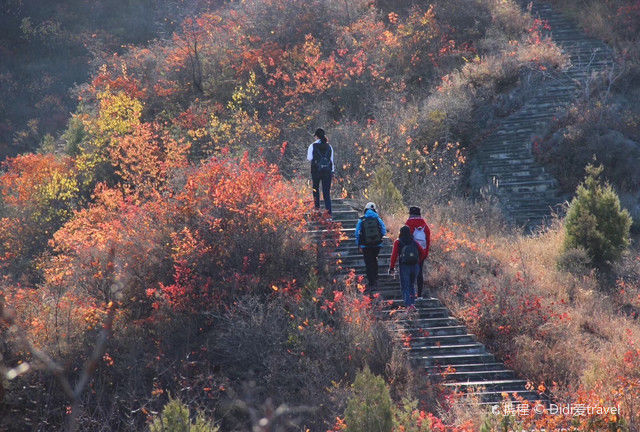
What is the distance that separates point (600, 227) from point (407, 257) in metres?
6.37

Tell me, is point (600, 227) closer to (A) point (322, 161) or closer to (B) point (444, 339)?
(B) point (444, 339)

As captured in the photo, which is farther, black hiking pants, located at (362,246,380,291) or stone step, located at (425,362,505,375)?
black hiking pants, located at (362,246,380,291)

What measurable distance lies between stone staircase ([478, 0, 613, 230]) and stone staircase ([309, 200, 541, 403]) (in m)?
6.58

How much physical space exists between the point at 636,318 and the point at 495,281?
313cm

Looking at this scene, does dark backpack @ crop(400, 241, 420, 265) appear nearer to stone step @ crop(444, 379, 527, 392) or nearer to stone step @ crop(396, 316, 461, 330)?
stone step @ crop(396, 316, 461, 330)

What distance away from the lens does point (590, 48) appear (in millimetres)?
24703

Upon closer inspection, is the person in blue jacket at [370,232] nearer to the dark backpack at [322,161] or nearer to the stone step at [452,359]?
the dark backpack at [322,161]

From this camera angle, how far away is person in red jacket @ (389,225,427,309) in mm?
11914

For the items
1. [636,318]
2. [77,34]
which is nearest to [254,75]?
[636,318]

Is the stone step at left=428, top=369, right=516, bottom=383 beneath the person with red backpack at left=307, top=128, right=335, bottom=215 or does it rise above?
beneath

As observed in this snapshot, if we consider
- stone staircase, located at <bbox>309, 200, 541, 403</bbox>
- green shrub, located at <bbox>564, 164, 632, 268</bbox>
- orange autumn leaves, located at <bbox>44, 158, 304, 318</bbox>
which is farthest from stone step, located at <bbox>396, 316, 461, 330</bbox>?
green shrub, located at <bbox>564, 164, 632, 268</bbox>

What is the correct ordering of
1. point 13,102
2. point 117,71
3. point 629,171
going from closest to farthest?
point 629,171 < point 117,71 < point 13,102

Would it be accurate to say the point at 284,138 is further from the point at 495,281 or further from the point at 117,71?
the point at 495,281

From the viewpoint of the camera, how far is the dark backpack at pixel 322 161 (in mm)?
14258
